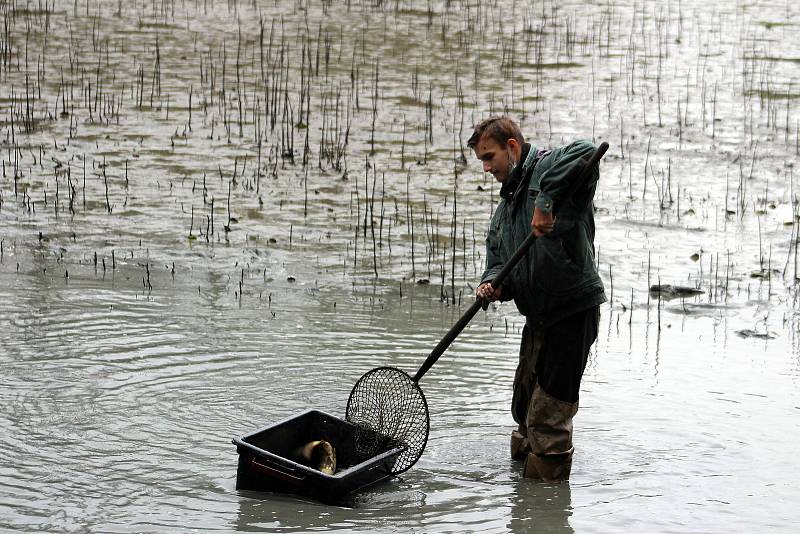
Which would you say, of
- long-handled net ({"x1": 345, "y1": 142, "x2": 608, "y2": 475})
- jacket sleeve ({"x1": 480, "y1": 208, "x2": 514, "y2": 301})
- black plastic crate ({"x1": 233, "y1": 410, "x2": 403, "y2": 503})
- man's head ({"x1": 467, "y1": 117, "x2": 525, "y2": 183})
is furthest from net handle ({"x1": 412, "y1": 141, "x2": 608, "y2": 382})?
black plastic crate ({"x1": 233, "y1": 410, "x2": 403, "y2": 503})

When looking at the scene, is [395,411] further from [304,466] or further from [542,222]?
[542,222]

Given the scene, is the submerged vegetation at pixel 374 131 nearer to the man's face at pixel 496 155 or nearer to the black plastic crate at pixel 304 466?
the black plastic crate at pixel 304 466

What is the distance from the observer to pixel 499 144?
19.0ft

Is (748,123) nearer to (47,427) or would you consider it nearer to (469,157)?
(469,157)

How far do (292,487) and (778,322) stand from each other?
475cm

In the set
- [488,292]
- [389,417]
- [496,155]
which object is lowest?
[389,417]

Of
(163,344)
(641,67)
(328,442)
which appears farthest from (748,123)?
(328,442)

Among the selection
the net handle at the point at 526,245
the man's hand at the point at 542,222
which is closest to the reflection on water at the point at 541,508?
the net handle at the point at 526,245

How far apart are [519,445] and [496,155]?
153 centimetres

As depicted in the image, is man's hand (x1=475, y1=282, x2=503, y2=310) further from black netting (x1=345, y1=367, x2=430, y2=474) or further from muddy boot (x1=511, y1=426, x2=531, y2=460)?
muddy boot (x1=511, y1=426, x2=531, y2=460)

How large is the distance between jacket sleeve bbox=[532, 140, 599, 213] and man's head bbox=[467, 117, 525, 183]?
339 millimetres

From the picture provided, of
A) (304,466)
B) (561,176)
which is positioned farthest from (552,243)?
(304,466)

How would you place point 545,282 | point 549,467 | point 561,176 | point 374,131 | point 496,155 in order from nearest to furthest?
1. point 561,176
2. point 545,282
3. point 496,155
4. point 549,467
5. point 374,131

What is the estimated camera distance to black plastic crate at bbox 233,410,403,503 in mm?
5543
